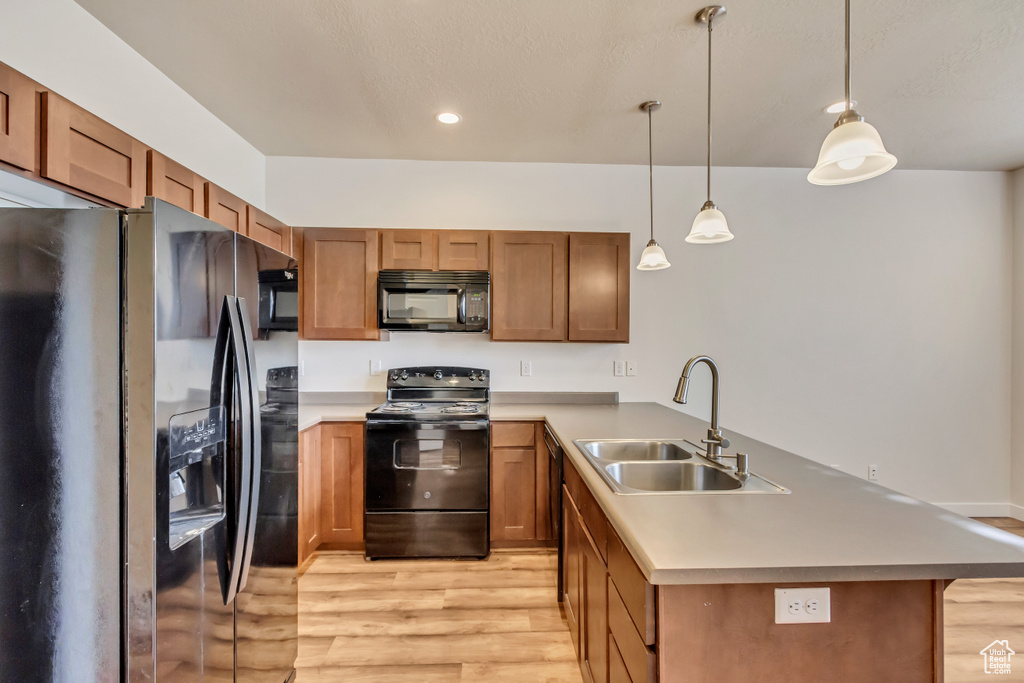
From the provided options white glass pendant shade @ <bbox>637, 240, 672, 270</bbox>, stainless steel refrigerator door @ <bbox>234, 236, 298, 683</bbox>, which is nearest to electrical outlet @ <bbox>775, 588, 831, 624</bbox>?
stainless steel refrigerator door @ <bbox>234, 236, 298, 683</bbox>

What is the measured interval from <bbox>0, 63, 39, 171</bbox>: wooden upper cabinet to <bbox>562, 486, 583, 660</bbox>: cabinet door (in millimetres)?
2101

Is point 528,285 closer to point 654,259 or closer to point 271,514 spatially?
point 654,259

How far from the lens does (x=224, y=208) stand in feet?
7.68

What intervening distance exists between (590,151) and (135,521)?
3.02 metres

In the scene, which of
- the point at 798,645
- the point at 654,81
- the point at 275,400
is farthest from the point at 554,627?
the point at 654,81

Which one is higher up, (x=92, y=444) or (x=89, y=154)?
(x=89, y=154)

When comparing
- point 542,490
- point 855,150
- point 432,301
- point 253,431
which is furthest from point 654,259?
point 253,431

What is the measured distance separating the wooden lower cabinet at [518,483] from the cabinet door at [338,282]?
116 cm

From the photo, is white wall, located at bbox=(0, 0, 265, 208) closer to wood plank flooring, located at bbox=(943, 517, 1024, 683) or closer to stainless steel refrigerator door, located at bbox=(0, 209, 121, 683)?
stainless steel refrigerator door, located at bbox=(0, 209, 121, 683)

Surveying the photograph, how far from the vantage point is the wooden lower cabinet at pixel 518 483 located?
2850 millimetres

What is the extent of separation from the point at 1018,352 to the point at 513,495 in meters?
3.81

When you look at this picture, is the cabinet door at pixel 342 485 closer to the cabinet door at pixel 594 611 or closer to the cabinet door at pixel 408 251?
the cabinet door at pixel 408 251

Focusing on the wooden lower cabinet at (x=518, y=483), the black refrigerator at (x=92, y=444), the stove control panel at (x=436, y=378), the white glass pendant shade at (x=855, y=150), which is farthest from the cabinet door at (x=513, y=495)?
the white glass pendant shade at (x=855, y=150)

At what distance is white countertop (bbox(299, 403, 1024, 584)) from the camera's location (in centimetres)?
90
